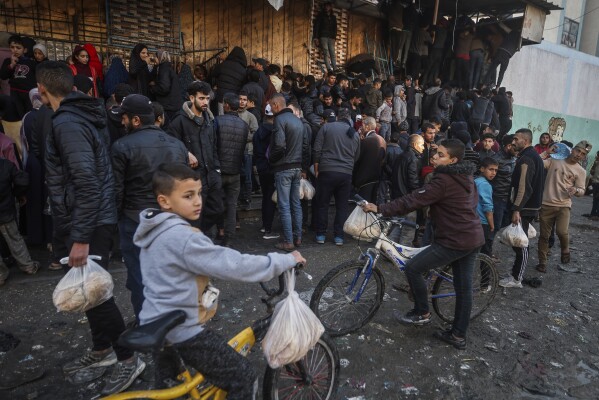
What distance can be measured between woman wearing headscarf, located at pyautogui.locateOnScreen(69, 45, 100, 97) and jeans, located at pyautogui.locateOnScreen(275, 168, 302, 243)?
3490 millimetres

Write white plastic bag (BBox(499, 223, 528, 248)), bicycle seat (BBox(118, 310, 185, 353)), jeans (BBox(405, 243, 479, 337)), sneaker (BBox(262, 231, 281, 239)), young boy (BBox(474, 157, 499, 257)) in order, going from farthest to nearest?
sneaker (BBox(262, 231, 281, 239)) < white plastic bag (BBox(499, 223, 528, 248)) < young boy (BBox(474, 157, 499, 257)) < jeans (BBox(405, 243, 479, 337)) < bicycle seat (BBox(118, 310, 185, 353))

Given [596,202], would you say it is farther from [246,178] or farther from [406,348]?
[406,348]

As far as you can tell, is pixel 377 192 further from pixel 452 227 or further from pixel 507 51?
pixel 507 51

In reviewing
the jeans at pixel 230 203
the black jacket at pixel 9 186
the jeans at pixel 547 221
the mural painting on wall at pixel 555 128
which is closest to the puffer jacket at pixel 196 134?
the jeans at pixel 230 203

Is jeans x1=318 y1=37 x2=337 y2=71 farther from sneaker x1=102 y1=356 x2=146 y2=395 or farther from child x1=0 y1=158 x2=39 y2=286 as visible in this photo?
sneaker x1=102 y1=356 x2=146 y2=395

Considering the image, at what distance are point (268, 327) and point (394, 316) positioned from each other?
7.53ft

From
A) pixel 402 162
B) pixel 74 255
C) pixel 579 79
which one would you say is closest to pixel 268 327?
pixel 74 255

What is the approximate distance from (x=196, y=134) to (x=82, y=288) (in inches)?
98.0

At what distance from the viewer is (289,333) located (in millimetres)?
2137


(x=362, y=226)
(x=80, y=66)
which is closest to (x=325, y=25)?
(x=80, y=66)

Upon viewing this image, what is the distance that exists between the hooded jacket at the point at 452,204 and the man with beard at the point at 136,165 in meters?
1.94

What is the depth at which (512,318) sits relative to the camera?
15.0ft

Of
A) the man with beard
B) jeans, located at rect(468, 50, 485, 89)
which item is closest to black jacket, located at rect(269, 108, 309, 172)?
the man with beard

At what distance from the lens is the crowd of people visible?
2.83 metres
